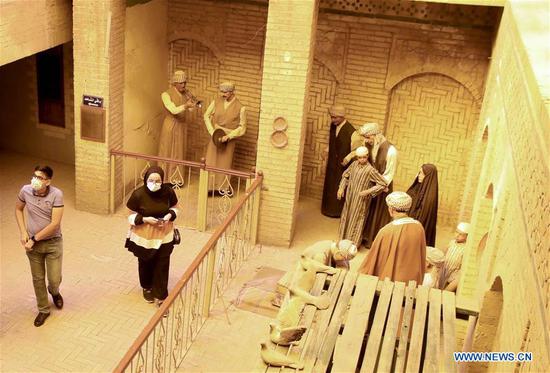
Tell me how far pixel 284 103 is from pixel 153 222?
8.45 feet

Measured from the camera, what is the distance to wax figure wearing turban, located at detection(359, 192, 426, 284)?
6.39 meters

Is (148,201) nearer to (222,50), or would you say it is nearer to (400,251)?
(400,251)

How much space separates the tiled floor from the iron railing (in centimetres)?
37

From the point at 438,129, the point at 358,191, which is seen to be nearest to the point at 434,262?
the point at 358,191

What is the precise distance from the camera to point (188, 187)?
9.43 meters

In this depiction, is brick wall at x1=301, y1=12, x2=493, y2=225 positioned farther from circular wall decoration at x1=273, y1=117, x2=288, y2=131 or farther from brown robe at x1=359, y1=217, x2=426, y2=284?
brown robe at x1=359, y1=217, x2=426, y2=284

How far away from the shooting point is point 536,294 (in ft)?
11.6

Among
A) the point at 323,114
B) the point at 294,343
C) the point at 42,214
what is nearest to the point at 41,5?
the point at 42,214

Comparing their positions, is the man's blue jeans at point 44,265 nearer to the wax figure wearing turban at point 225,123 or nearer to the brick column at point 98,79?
the brick column at point 98,79

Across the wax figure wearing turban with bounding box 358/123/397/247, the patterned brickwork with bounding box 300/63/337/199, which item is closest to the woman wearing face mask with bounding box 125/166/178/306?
the wax figure wearing turban with bounding box 358/123/397/247

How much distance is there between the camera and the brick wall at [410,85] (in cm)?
959

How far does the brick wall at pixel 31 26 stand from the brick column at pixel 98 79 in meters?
0.29

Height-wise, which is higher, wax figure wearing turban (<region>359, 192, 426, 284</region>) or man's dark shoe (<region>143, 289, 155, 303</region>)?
wax figure wearing turban (<region>359, 192, 426, 284</region>)

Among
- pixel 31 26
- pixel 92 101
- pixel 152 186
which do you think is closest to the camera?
pixel 152 186
